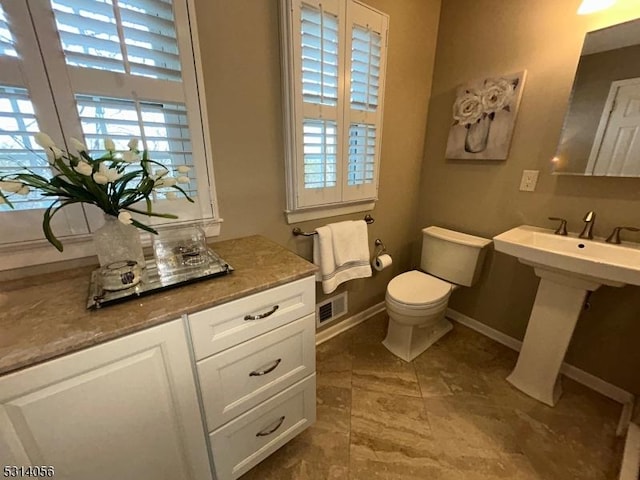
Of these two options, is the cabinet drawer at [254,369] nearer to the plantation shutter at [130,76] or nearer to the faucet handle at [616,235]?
the plantation shutter at [130,76]

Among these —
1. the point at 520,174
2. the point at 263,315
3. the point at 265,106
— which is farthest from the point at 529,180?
the point at 263,315

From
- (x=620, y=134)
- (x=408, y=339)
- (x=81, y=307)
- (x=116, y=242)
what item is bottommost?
(x=408, y=339)

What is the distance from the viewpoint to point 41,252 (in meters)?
0.96

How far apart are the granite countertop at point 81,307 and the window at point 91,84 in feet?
0.68

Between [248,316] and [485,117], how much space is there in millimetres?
1839

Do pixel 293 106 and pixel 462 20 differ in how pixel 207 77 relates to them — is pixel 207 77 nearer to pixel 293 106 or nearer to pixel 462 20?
pixel 293 106

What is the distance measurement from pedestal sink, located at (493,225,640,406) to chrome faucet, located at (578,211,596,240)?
0.03m

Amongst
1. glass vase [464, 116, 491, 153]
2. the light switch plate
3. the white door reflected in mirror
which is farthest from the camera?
glass vase [464, 116, 491, 153]

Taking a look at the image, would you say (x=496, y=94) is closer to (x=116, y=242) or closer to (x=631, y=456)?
(x=631, y=456)

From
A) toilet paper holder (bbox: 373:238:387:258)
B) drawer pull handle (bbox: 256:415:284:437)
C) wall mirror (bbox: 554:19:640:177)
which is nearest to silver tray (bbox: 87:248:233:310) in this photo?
drawer pull handle (bbox: 256:415:284:437)

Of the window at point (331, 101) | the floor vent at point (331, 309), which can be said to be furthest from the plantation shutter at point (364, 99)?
the floor vent at point (331, 309)

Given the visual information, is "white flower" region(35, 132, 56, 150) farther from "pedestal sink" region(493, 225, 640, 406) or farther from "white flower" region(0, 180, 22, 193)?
"pedestal sink" region(493, 225, 640, 406)

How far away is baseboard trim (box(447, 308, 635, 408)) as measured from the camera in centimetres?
145

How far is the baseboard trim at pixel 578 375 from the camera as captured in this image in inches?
57.1
